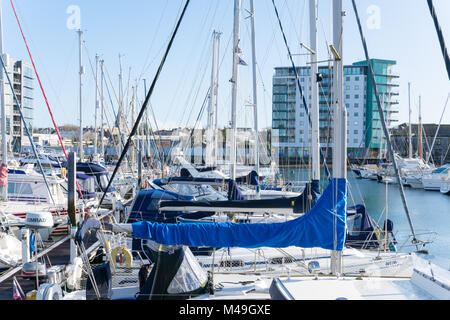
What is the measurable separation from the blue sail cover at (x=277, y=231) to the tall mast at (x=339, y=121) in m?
0.20

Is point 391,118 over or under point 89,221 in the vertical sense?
over

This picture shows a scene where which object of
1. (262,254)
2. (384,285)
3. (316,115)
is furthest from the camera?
(316,115)

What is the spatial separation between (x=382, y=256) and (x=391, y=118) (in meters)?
75.8

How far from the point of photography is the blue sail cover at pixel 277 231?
23.1ft

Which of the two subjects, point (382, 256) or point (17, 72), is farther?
point (17, 72)

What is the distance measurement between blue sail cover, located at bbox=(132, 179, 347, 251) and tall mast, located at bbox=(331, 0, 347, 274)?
0.20 metres

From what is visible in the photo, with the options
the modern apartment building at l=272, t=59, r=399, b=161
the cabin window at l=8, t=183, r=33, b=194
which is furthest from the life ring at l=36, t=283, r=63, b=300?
the modern apartment building at l=272, t=59, r=399, b=161

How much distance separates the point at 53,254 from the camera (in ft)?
44.7

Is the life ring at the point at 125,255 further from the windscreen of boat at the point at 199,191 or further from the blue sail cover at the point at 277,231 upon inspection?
the windscreen of boat at the point at 199,191

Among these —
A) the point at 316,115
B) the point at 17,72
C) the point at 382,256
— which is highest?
the point at 17,72

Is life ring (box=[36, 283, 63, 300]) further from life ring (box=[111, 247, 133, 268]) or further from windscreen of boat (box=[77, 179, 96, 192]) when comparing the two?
windscreen of boat (box=[77, 179, 96, 192])

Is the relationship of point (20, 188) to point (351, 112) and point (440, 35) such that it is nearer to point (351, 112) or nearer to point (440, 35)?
point (440, 35)
